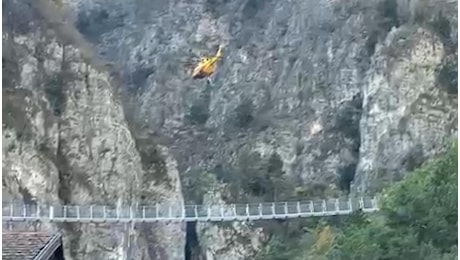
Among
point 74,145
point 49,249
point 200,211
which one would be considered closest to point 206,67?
point 200,211

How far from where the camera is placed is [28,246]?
5.98ft

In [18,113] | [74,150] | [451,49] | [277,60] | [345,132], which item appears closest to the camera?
[18,113]

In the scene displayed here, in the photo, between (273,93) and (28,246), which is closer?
(28,246)

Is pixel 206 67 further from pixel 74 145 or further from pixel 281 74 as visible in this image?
pixel 74 145

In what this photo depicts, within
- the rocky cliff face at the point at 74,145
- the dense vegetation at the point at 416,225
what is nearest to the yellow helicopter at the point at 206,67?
the rocky cliff face at the point at 74,145

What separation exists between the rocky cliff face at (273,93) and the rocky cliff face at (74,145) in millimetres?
45

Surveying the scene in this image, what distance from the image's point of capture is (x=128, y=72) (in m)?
10.5

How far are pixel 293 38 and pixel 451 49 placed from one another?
202cm

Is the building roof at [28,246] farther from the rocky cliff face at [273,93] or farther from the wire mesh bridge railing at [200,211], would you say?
the rocky cliff face at [273,93]

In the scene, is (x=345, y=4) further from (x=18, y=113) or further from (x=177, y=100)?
(x=18, y=113)

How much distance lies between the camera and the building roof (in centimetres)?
175

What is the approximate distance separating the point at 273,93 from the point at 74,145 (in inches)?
110

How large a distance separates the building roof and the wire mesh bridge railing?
4.20 meters

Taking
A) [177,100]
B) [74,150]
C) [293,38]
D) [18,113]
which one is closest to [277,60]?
[293,38]
